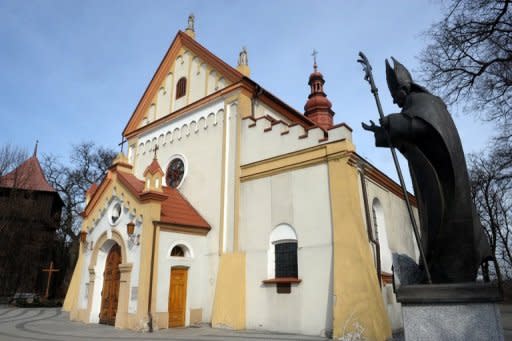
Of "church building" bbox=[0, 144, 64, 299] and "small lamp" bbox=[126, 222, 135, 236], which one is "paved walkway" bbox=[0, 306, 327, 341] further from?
"church building" bbox=[0, 144, 64, 299]

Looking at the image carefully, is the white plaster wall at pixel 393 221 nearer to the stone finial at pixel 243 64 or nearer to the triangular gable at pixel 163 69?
the stone finial at pixel 243 64

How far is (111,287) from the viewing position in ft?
44.1

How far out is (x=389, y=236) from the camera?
1388cm

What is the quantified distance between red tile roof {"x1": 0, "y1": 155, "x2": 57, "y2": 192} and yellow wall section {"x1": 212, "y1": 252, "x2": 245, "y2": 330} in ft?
78.4

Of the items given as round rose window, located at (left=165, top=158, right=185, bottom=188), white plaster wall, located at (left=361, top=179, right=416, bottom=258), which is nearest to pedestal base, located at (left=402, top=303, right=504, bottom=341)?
white plaster wall, located at (left=361, top=179, right=416, bottom=258)

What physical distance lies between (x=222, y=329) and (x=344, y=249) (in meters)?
4.57

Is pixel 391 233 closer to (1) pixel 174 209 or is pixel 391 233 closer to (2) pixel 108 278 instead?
(1) pixel 174 209

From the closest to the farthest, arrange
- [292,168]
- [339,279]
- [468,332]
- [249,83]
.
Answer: [468,332], [339,279], [292,168], [249,83]

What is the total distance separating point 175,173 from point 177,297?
5.59 meters

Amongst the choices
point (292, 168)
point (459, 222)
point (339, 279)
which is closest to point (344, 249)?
point (339, 279)

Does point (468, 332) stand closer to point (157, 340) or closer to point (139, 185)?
point (157, 340)

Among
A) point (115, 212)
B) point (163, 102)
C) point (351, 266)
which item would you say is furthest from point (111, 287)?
point (163, 102)

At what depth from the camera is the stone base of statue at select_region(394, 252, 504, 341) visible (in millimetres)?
3742

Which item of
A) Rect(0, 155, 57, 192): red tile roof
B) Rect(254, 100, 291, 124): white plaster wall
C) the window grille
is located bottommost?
the window grille
